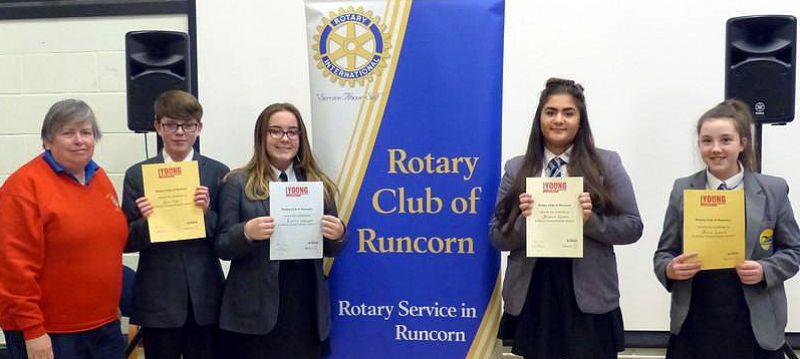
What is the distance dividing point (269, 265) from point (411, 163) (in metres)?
0.67

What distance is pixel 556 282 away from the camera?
2330mm

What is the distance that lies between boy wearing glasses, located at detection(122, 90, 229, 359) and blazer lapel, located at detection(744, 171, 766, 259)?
6.07 feet

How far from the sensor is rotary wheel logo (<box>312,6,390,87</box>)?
8.60ft

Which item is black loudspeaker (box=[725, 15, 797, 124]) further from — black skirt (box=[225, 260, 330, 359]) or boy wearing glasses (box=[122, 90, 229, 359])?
boy wearing glasses (box=[122, 90, 229, 359])

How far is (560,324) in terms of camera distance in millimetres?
2324

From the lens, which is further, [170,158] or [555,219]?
[170,158]

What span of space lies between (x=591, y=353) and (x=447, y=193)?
2.57 ft

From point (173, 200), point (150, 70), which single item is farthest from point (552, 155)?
point (150, 70)

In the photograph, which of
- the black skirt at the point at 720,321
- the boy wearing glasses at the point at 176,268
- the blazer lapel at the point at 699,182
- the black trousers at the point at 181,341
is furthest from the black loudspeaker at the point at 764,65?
the black trousers at the point at 181,341

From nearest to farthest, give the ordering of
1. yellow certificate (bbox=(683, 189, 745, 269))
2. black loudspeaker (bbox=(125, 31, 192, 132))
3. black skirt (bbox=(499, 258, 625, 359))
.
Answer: yellow certificate (bbox=(683, 189, 745, 269)) < black skirt (bbox=(499, 258, 625, 359)) < black loudspeaker (bbox=(125, 31, 192, 132))

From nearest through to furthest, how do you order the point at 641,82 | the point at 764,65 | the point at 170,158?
the point at 170,158 < the point at 764,65 < the point at 641,82

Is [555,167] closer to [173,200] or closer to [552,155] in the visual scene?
[552,155]

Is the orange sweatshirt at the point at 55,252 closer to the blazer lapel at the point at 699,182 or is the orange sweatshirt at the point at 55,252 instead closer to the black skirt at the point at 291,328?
the black skirt at the point at 291,328

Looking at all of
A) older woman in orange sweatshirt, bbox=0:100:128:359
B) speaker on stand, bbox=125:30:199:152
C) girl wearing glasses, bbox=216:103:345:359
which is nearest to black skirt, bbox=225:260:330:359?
girl wearing glasses, bbox=216:103:345:359
